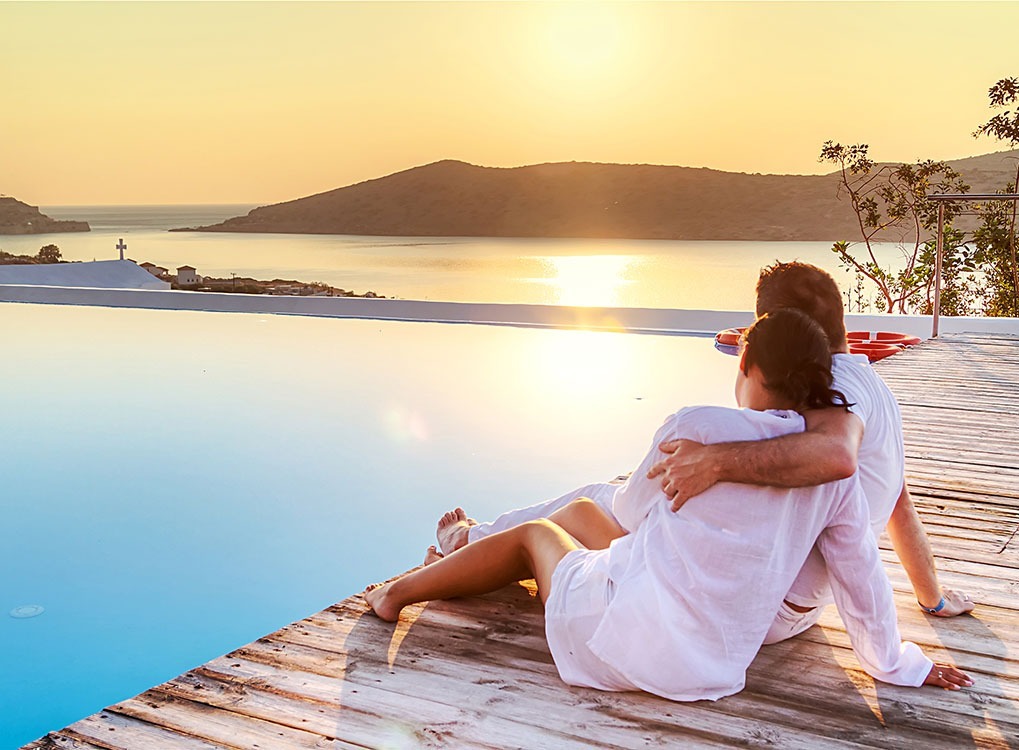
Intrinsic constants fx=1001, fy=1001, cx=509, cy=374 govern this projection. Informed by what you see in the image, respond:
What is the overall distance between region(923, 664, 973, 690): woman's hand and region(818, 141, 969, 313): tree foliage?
8.71m

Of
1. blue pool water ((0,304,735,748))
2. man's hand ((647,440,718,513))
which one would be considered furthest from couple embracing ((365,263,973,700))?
blue pool water ((0,304,735,748))

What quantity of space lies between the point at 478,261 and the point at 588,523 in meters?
14.3

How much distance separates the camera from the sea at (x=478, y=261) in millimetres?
11203

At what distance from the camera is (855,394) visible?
1758mm

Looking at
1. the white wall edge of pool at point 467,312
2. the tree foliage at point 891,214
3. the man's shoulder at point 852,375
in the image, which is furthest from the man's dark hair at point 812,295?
the tree foliage at point 891,214

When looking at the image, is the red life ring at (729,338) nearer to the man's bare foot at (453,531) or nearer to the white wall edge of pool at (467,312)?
the white wall edge of pool at (467,312)

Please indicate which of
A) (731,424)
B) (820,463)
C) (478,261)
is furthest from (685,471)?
(478,261)

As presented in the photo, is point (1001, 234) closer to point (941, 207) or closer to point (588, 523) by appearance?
point (941, 207)

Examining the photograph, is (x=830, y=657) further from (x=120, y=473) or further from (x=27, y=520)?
(x=120, y=473)

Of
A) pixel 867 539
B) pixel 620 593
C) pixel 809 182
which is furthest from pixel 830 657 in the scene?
pixel 809 182

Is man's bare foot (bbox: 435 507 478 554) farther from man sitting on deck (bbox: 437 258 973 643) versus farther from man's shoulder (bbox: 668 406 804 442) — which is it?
man's shoulder (bbox: 668 406 804 442)

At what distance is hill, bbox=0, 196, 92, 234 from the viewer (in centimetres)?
1627

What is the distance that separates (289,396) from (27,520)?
7.60 feet

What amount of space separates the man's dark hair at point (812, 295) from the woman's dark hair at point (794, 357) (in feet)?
1.11
